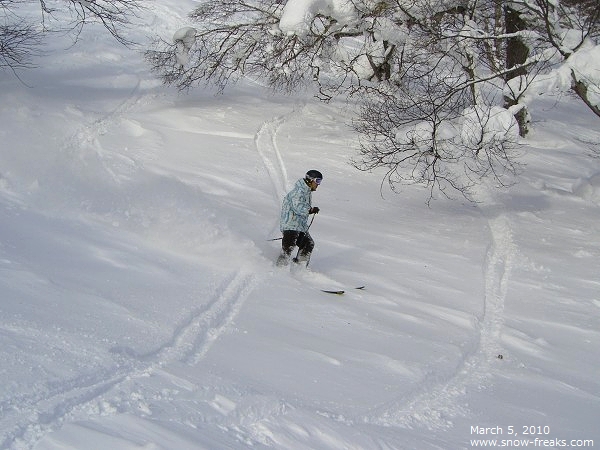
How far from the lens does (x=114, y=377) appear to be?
568 cm

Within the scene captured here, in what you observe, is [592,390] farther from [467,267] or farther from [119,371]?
[119,371]

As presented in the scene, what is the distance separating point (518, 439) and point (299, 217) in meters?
5.01

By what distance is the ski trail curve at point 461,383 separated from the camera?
6.29 metres

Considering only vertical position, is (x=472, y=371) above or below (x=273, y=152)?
below

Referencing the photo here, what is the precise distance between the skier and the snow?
0.35 meters

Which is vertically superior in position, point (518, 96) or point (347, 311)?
point (518, 96)

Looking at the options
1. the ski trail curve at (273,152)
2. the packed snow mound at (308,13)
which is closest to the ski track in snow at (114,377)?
the ski trail curve at (273,152)

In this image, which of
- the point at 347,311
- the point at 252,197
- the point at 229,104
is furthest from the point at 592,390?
the point at 229,104

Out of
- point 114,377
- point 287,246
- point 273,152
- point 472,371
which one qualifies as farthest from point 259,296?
point 273,152

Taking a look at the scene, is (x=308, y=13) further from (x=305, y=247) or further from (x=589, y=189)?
(x=589, y=189)

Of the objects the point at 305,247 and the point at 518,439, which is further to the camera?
the point at 305,247

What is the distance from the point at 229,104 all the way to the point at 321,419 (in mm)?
16208

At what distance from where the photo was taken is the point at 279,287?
31.5 ft

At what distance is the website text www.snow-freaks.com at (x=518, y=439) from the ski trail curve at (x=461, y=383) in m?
0.32
